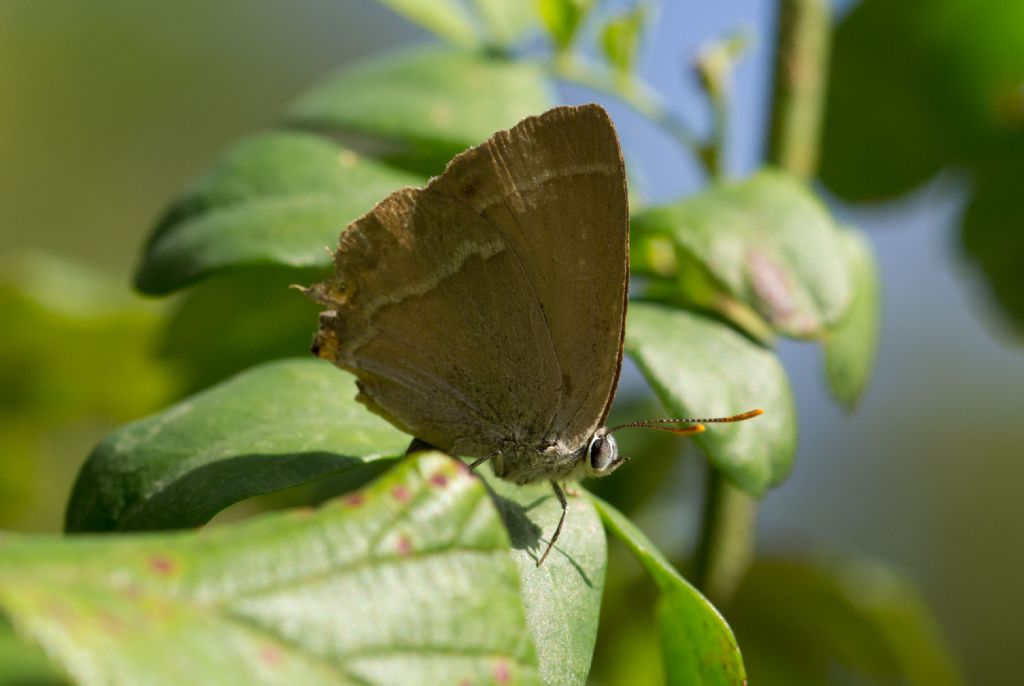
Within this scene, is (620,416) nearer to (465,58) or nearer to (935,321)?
(465,58)

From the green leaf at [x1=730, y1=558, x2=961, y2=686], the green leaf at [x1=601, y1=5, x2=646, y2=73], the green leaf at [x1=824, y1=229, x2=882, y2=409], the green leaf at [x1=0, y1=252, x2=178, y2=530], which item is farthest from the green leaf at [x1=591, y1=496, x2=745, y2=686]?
the green leaf at [x1=0, y1=252, x2=178, y2=530]

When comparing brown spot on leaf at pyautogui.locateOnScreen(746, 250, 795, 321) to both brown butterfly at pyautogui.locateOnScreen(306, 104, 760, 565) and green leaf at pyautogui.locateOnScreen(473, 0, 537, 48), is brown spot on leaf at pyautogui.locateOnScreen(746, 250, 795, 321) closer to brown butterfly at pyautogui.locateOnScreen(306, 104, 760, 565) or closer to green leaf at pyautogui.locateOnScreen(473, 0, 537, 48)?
brown butterfly at pyautogui.locateOnScreen(306, 104, 760, 565)

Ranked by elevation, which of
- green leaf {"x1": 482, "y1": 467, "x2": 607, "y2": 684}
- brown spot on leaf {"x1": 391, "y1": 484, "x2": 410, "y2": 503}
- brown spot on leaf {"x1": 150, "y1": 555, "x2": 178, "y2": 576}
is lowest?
green leaf {"x1": 482, "y1": 467, "x2": 607, "y2": 684}

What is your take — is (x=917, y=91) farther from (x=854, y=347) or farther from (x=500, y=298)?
(x=500, y=298)

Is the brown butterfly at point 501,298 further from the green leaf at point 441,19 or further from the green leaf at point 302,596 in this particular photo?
the green leaf at point 441,19

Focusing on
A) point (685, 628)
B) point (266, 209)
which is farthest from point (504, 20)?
point (685, 628)

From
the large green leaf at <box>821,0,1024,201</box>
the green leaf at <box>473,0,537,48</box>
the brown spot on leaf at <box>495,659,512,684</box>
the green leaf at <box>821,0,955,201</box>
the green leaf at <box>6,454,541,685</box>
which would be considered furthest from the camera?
the green leaf at <box>821,0,955,201</box>

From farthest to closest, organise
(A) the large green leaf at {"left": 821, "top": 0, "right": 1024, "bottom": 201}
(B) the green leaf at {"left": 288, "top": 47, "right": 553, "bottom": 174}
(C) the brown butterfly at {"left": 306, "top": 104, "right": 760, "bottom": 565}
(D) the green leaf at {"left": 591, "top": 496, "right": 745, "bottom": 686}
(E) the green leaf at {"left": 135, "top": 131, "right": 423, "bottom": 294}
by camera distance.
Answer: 1. (A) the large green leaf at {"left": 821, "top": 0, "right": 1024, "bottom": 201}
2. (B) the green leaf at {"left": 288, "top": 47, "right": 553, "bottom": 174}
3. (E) the green leaf at {"left": 135, "top": 131, "right": 423, "bottom": 294}
4. (C) the brown butterfly at {"left": 306, "top": 104, "right": 760, "bottom": 565}
5. (D) the green leaf at {"left": 591, "top": 496, "right": 745, "bottom": 686}
